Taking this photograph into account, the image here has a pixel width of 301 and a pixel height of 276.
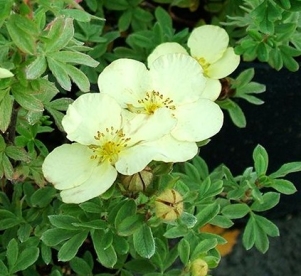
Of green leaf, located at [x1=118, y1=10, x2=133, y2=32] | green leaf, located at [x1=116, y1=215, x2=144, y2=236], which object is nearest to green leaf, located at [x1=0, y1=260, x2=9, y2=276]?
green leaf, located at [x1=116, y1=215, x2=144, y2=236]

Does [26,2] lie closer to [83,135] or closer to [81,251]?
[83,135]

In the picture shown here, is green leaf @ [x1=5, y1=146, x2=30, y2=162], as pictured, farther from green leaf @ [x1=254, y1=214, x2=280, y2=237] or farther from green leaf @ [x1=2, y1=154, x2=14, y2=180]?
green leaf @ [x1=254, y1=214, x2=280, y2=237]

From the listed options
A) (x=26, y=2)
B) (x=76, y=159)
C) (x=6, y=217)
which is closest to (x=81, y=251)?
(x=6, y=217)

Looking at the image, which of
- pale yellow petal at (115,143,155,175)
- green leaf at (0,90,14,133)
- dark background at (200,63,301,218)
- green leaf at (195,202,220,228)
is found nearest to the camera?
pale yellow petal at (115,143,155,175)

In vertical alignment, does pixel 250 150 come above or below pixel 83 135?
below

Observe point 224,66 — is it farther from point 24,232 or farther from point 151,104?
point 24,232

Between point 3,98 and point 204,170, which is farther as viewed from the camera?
point 204,170
